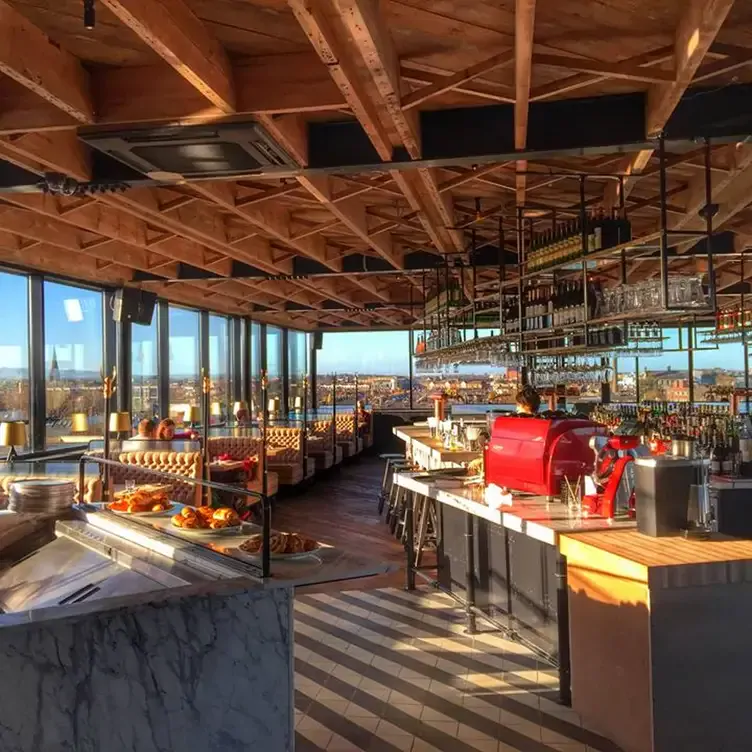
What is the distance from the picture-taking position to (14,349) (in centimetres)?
785

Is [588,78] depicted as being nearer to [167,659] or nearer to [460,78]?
[460,78]

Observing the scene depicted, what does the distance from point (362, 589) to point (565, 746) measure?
262 cm

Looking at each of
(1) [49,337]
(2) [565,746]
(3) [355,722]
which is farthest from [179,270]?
(2) [565,746]

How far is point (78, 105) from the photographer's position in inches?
133

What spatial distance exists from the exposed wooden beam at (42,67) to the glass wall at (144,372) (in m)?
6.78

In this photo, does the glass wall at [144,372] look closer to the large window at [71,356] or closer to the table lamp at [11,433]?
the large window at [71,356]

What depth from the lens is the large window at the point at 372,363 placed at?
17672 millimetres

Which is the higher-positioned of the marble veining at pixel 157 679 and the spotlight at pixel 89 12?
the spotlight at pixel 89 12

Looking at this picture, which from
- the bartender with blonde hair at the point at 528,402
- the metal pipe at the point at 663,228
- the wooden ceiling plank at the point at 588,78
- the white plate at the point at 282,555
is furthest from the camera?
the bartender with blonde hair at the point at 528,402

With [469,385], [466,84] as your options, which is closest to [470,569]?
[466,84]

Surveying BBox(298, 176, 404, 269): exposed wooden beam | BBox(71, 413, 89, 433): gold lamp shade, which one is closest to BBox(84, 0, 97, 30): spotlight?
BBox(298, 176, 404, 269): exposed wooden beam

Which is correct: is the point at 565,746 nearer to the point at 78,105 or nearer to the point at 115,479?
the point at 78,105

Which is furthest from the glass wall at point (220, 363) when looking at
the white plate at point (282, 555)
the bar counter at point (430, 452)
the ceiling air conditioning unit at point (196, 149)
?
the white plate at point (282, 555)

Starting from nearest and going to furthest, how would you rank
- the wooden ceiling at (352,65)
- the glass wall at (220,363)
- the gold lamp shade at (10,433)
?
1. the wooden ceiling at (352,65)
2. the gold lamp shade at (10,433)
3. the glass wall at (220,363)
